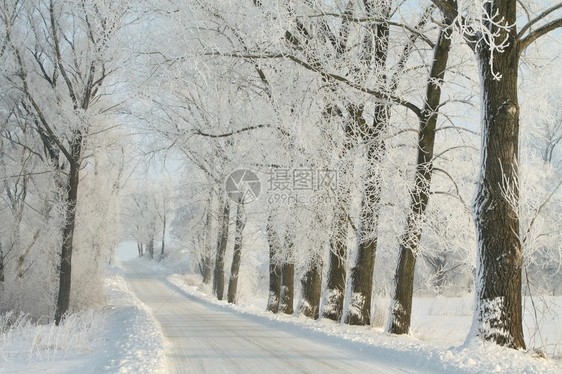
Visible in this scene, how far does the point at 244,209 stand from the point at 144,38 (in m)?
11.7

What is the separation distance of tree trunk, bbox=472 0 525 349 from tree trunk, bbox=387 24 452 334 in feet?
8.65

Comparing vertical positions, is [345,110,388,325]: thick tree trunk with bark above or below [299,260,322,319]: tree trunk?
above

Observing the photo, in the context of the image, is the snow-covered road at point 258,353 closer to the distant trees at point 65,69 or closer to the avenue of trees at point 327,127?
the avenue of trees at point 327,127

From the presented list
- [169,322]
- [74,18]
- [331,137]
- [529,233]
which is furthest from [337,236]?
[74,18]

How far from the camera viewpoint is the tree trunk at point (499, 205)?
7.00 meters

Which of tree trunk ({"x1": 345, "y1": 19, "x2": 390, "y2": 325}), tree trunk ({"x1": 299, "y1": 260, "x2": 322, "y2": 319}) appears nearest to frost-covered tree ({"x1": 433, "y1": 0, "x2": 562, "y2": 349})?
tree trunk ({"x1": 345, "y1": 19, "x2": 390, "y2": 325})

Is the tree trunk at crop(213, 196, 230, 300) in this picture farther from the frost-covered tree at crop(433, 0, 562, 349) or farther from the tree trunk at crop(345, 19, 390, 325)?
the frost-covered tree at crop(433, 0, 562, 349)

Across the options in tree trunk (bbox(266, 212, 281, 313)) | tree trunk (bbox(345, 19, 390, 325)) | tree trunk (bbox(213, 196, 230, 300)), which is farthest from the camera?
tree trunk (bbox(213, 196, 230, 300))

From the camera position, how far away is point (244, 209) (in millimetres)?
22297

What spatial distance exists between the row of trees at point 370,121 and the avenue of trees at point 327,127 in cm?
4

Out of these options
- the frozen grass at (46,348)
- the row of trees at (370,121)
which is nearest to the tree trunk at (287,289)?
the row of trees at (370,121)

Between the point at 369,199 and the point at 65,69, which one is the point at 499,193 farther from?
the point at 65,69

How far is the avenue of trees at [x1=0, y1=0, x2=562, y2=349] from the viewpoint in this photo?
729 centimetres

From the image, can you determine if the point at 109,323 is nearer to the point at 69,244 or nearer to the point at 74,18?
the point at 69,244
